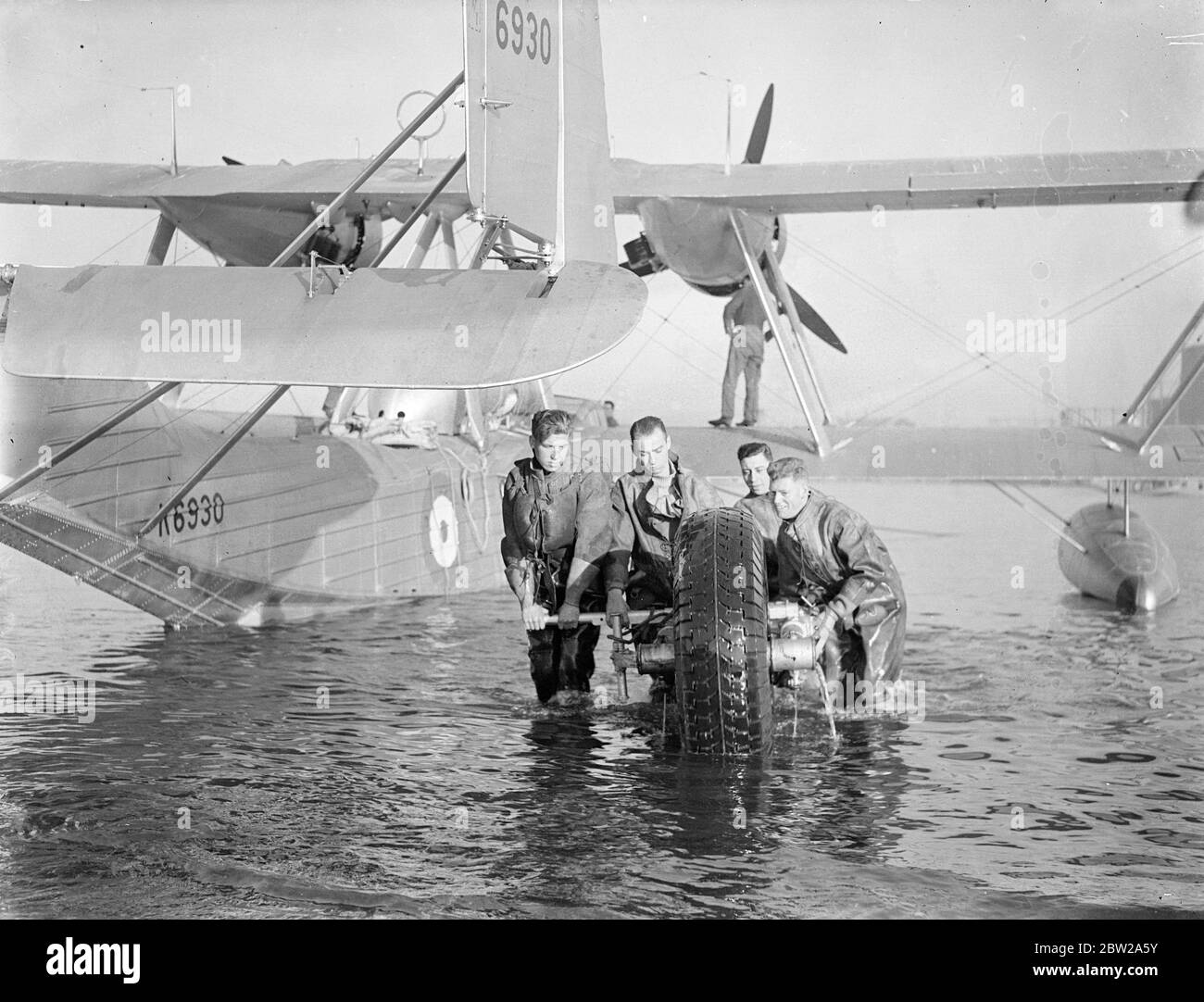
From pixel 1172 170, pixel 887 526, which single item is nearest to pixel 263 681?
pixel 1172 170

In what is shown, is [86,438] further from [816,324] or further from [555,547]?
[816,324]

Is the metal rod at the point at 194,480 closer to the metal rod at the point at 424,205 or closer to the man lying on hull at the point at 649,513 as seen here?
the metal rod at the point at 424,205

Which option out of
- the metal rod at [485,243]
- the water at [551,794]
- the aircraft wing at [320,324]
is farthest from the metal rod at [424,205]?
the water at [551,794]

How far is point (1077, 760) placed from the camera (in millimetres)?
6898

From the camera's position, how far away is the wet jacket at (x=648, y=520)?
24.6 ft

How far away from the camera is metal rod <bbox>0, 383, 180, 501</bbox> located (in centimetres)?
845

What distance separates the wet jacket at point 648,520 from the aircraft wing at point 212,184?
5857mm

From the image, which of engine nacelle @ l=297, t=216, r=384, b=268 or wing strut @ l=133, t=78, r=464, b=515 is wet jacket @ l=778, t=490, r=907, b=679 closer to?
wing strut @ l=133, t=78, r=464, b=515

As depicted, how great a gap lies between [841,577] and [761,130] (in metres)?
11.4

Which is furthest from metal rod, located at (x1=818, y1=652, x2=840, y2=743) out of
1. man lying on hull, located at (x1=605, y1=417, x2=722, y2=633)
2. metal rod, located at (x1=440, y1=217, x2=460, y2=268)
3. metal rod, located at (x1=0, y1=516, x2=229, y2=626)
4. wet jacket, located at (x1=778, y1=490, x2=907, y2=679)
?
metal rod, located at (x1=440, y1=217, x2=460, y2=268)

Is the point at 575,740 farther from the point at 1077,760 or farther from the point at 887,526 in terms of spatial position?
the point at 887,526
